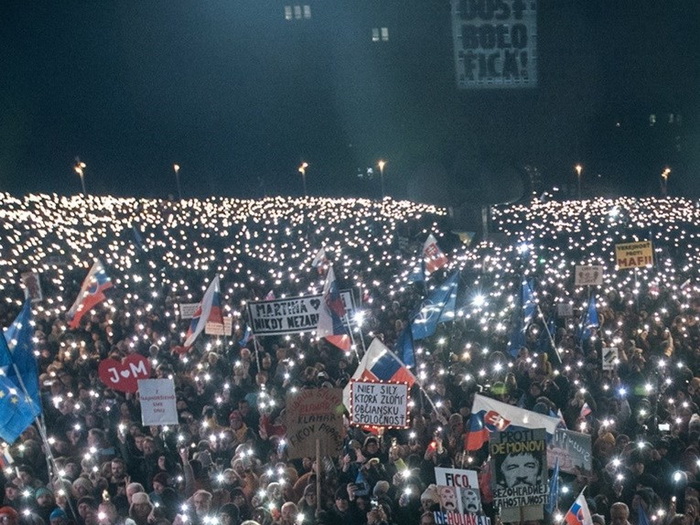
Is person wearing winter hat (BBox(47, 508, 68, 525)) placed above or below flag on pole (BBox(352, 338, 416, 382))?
below

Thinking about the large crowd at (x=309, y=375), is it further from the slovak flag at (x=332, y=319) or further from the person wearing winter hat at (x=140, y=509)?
the slovak flag at (x=332, y=319)

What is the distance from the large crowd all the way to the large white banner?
0.82 metres

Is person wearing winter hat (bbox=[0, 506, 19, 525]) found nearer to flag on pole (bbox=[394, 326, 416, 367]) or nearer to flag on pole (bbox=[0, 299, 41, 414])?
flag on pole (bbox=[0, 299, 41, 414])

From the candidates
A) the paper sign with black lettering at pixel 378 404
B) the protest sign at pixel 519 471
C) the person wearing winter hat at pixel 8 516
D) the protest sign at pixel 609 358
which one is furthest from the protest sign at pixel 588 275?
the person wearing winter hat at pixel 8 516

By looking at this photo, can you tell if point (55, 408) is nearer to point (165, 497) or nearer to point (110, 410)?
point (110, 410)

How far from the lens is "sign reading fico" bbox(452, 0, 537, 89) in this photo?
3762 cm

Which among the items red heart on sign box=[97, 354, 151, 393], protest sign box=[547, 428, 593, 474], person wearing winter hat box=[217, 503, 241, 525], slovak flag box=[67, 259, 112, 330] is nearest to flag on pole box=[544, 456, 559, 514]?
protest sign box=[547, 428, 593, 474]

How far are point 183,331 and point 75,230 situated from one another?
9.20 m

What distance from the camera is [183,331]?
20672 mm

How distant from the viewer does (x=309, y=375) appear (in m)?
14.7

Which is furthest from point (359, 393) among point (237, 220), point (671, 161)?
point (671, 161)

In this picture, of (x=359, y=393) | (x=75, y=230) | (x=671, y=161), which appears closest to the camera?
(x=359, y=393)

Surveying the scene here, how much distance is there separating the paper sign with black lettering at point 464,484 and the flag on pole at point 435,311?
6.28m

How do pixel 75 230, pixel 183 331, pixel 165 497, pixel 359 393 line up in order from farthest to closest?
pixel 75 230, pixel 183 331, pixel 359 393, pixel 165 497
